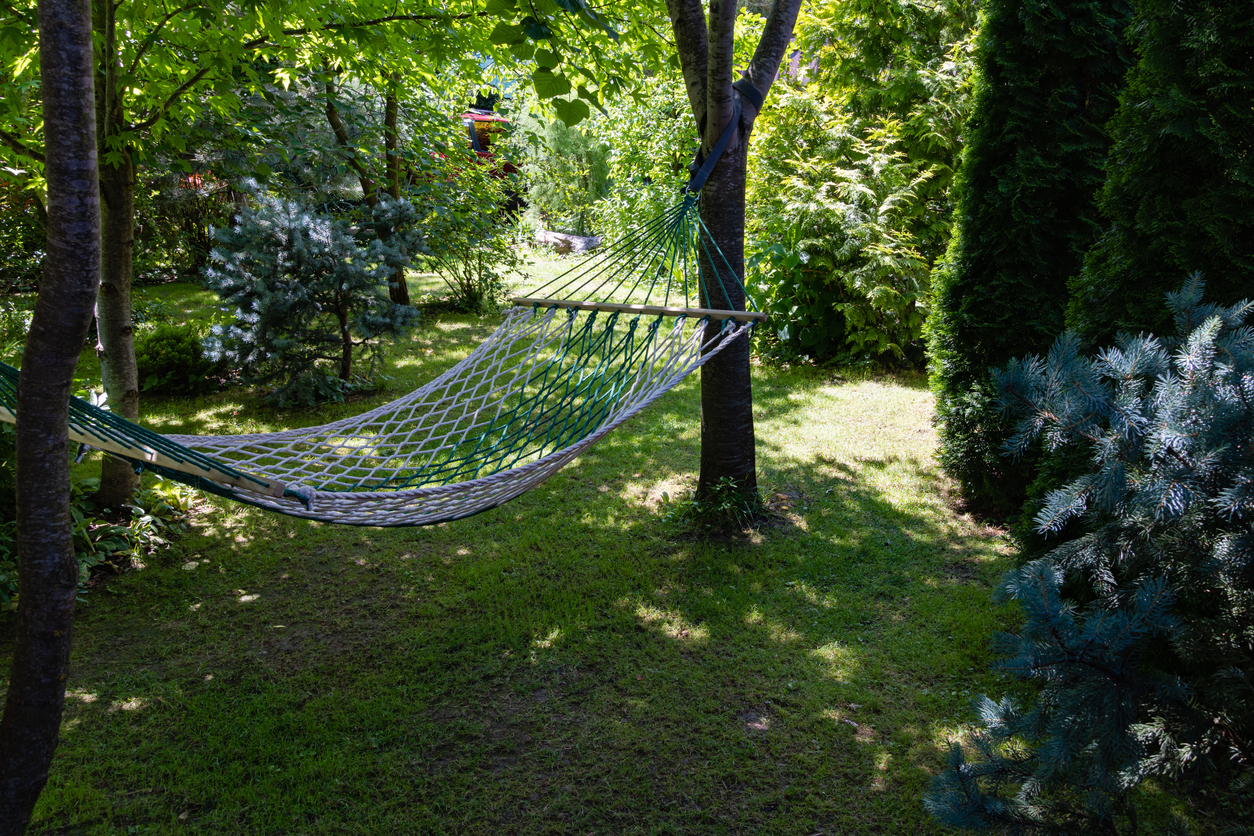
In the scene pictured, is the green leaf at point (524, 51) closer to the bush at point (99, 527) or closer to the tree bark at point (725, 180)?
the tree bark at point (725, 180)

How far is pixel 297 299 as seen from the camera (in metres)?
4.01

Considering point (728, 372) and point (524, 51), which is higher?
point (524, 51)

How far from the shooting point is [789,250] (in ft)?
16.3

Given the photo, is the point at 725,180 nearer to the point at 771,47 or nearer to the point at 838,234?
the point at 771,47

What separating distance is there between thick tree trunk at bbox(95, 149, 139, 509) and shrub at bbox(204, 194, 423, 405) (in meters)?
1.14

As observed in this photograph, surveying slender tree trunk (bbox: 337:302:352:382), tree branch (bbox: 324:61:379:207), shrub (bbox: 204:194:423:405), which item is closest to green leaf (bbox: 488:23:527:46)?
shrub (bbox: 204:194:423:405)

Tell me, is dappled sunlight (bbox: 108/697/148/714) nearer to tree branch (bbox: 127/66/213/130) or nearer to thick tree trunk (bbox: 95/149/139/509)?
thick tree trunk (bbox: 95/149/139/509)

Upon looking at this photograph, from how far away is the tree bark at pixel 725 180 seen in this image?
2512 mm

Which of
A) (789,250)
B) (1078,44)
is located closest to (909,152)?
(789,250)

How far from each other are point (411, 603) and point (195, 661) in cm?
66

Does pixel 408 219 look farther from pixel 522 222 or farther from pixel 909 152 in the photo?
pixel 909 152

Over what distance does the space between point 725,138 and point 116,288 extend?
7.74 ft

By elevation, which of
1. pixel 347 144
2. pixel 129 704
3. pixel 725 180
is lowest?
pixel 129 704

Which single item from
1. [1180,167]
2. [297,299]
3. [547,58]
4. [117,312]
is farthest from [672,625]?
[297,299]
